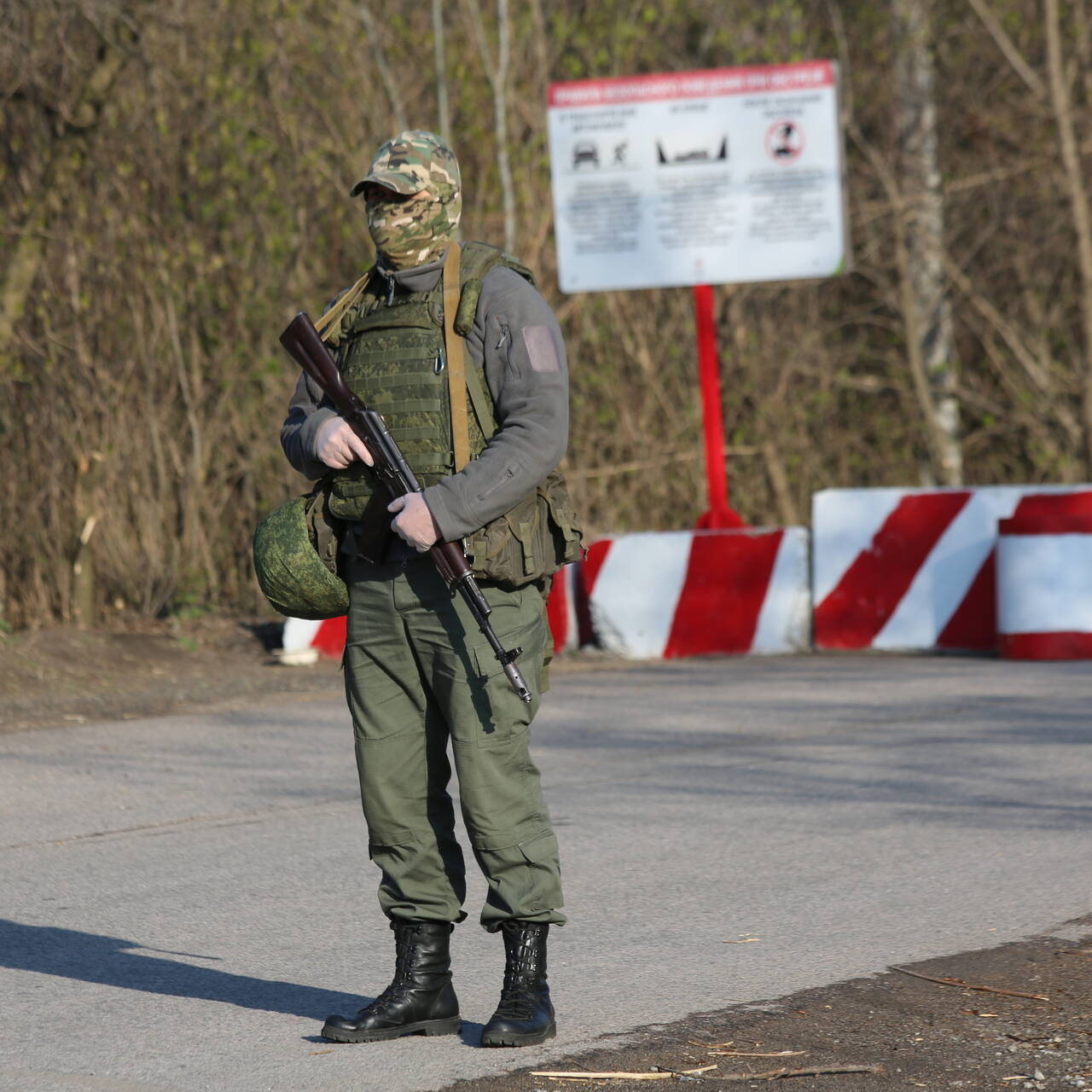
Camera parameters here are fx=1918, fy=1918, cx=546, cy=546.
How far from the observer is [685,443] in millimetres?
13438

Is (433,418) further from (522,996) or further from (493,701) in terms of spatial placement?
(522,996)

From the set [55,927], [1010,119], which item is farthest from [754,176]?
[55,927]

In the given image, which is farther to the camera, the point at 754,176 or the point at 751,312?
the point at 751,312

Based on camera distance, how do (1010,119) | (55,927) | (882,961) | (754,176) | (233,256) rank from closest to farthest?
1. (882,961)
2. (55,927)
3. (754,176)
4. (233,256)
5. (1010,119)

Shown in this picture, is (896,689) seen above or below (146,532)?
below

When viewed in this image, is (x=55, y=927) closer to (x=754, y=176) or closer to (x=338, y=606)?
(x=338, y=606)

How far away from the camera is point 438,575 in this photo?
396cm

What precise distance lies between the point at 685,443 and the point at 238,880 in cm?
815

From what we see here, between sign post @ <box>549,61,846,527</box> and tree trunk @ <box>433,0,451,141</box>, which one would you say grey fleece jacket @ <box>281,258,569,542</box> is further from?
tree trunk @ <box>433,0,451,141</box>

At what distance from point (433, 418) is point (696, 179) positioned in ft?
25.6

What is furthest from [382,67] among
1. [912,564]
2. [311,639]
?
[912,564]

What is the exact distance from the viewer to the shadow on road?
4.41 metres

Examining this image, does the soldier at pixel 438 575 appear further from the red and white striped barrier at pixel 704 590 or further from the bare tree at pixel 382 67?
the bare tree at pixel 382 67

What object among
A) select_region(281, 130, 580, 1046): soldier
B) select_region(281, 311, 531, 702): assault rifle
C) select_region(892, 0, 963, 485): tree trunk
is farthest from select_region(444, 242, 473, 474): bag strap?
select_region(892, 0, 963, 485): tree trunk
